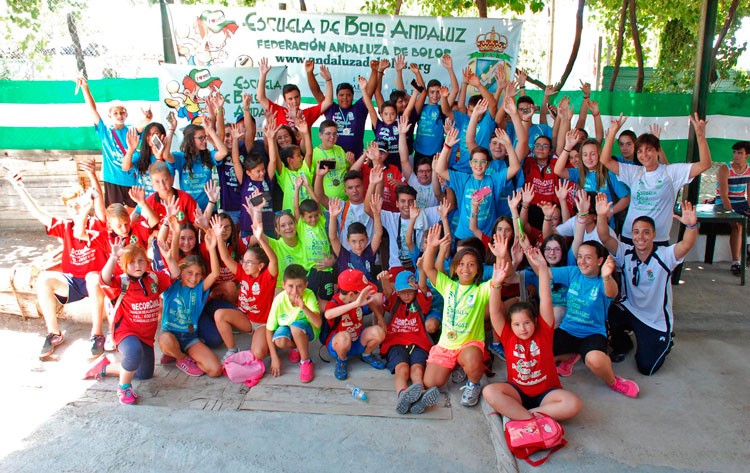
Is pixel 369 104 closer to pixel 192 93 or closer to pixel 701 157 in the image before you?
pixel 192 93

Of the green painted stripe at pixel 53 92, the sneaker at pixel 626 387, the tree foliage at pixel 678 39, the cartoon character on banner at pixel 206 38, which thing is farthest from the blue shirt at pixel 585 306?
the tree foliage at pixel 678 39

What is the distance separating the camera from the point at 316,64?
655 cm

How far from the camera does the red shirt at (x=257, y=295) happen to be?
4379mm

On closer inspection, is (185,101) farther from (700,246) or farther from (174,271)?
(700,246)

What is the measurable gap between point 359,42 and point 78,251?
3.72 metres

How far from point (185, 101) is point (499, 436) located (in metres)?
4.80

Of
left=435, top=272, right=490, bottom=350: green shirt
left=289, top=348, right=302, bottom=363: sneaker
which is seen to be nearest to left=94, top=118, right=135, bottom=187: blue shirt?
left=289, top=348, right=302, bottom=363: sneaker

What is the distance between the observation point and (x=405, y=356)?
3.97 meters

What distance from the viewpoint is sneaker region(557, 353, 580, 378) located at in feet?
13.0

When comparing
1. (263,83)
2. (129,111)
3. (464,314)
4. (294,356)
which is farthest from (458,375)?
(129,111)

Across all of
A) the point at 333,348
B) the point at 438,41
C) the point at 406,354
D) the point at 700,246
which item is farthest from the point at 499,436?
the point at 438,41

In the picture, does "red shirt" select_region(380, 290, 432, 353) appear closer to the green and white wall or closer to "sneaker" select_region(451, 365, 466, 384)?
"sneaker" select_region(451, 365, 466, 384)

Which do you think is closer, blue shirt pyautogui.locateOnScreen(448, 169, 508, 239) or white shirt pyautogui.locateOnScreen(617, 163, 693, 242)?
white shirt pyautogui.locateOnScreen(617, 163, 693, 242)

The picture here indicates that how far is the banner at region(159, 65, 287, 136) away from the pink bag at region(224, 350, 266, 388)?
3032 mm
